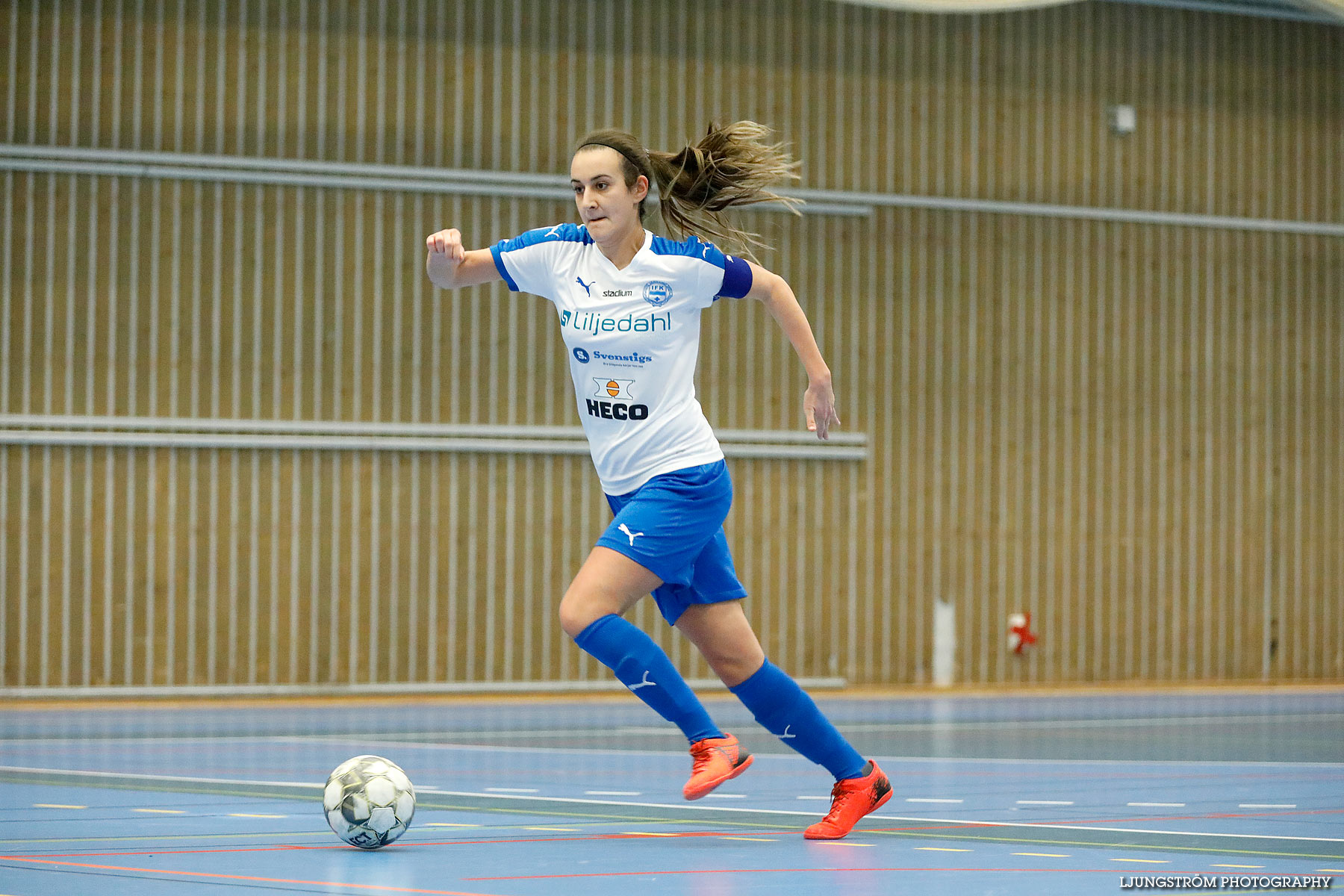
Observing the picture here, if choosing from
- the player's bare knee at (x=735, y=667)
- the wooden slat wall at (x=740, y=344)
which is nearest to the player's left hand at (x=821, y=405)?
the player's bare knee at (x=735, y=667)

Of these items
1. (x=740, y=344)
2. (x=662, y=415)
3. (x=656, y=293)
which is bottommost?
(x=662, y=415)

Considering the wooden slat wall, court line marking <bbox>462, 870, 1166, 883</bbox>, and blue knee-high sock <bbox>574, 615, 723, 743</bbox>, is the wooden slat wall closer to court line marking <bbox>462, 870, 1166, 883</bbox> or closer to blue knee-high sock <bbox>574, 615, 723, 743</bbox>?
blue knee-high sock <bbox>574, 615, 723, 743</bbox>

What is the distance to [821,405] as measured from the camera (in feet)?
17.4

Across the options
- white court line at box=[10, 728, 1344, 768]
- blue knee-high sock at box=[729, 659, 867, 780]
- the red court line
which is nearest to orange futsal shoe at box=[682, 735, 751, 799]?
blue knee-high sock at box=[729, 659, 867, 780]


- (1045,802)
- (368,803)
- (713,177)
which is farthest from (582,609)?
(1045,802)

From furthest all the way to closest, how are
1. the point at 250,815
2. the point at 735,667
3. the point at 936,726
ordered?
the point at 936,726 → the point at 250,815 → the point at 735,667

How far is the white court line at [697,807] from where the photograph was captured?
528cm

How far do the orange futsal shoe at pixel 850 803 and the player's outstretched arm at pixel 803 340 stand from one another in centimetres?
103

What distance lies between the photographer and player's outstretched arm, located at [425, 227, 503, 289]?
5184mm

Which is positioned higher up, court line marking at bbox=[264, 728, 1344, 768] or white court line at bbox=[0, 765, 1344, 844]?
white court line at bbox=[0, 765, 1344, 844]

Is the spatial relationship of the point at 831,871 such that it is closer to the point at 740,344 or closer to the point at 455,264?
the point at 455,264

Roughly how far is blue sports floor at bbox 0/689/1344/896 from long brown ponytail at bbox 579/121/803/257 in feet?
6.08

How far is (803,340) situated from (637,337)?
0.51 meters

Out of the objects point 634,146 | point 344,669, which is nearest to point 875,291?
point 344,669
